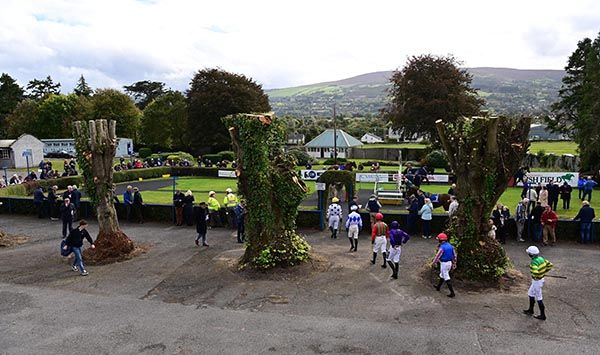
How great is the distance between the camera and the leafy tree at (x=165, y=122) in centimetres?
6384

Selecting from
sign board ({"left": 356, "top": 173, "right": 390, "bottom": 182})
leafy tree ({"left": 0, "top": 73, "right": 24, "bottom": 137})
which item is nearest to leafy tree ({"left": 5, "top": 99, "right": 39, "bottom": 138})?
leafy tree ({"left": 0, "top": 73, "right": 24, "bottom": 137})

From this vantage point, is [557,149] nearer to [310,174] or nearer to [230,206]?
[310,174]

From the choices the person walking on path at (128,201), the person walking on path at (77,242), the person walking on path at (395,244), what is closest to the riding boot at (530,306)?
the person walking on path at (395,244)

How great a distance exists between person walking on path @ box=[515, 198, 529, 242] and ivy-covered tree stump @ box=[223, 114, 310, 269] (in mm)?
7560

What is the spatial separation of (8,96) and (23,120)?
1380 centimetres

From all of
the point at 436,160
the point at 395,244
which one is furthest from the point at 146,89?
the point at 395,244

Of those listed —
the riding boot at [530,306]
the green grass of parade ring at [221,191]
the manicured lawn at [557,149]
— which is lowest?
the riding boot at [530,306]

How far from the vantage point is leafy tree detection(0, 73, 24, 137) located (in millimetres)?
74562

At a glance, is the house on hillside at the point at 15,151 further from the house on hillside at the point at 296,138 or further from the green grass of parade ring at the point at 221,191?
the house on hillside at the point at 296,138

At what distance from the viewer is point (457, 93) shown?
4881 centimetres

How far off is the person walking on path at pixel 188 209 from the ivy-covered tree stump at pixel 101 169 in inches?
148

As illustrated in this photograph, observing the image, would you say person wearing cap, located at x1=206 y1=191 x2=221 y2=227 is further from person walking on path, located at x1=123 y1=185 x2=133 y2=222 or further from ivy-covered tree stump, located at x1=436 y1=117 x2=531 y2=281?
ivy-covered tree stump, located at x1=436 y1=117 x2=531 y2=281

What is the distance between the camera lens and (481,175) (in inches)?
477

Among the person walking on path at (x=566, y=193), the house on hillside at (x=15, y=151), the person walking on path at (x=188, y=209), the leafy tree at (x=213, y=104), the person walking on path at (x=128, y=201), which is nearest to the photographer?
the person walking on path at (x=188, y=209)
